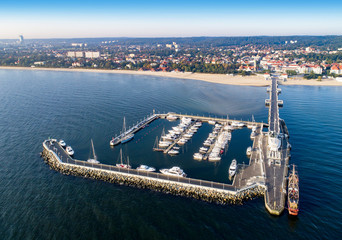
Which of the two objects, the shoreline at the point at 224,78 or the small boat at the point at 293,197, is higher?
the shoreline at the point at 224,78

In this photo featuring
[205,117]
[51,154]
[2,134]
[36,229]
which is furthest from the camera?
[205,117]

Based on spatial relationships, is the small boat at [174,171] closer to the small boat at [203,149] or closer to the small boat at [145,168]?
the small boat at [145,168]

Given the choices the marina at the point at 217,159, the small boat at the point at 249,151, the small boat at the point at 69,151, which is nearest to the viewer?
the marina at the point at 217,159

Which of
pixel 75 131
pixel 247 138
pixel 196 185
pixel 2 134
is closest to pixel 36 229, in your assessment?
pixel 196 185

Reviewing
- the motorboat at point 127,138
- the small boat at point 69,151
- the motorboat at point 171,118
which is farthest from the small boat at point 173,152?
the motorboat at point 171,118

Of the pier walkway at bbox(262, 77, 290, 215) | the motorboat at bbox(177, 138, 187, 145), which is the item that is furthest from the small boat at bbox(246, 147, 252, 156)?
the motorboat at bbox(177, 138, 187, 145)

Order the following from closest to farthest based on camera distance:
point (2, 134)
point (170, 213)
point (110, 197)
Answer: point (170, 213) → point (110, 197) → point (2, 134)

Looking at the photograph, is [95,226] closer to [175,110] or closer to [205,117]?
[205,117]
